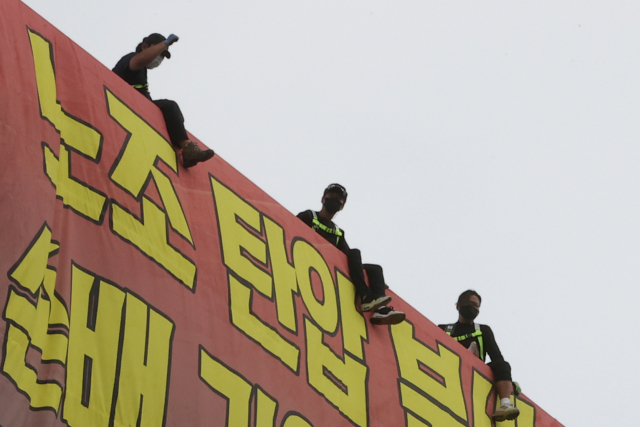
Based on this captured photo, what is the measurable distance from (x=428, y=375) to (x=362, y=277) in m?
1.30

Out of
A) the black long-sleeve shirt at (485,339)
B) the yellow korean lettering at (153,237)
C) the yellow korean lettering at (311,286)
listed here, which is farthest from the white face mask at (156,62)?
the black long-sleeve shirt at (485,339)

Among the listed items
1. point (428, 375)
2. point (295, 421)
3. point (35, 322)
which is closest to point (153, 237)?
point (35, 322)

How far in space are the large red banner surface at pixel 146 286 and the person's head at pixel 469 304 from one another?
4.50 ft

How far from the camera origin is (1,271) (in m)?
6.18

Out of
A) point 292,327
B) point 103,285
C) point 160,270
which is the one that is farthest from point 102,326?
point 292,327

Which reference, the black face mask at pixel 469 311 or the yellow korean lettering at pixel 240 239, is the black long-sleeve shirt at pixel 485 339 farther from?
the yellow korean lettering at pixel 240 239

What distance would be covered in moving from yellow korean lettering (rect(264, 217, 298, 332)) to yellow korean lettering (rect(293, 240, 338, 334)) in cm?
15

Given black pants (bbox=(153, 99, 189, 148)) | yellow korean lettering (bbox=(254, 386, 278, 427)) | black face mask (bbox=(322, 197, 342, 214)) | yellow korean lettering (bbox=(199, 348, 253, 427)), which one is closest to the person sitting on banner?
black face mask (bbox=(322, 197, 342, 214))

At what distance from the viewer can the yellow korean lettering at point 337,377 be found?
892 centimetres

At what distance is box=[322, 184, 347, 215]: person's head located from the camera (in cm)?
1028

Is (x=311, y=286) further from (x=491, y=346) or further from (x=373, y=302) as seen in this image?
(x=491, y=346)

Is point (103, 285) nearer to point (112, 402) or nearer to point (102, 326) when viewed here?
Result: point (102, 326)

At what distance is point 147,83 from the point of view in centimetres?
880

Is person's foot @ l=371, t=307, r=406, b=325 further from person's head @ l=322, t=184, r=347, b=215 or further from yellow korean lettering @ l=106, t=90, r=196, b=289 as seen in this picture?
yellow korean lettering @ l=106, t=90, r=196, b=289
